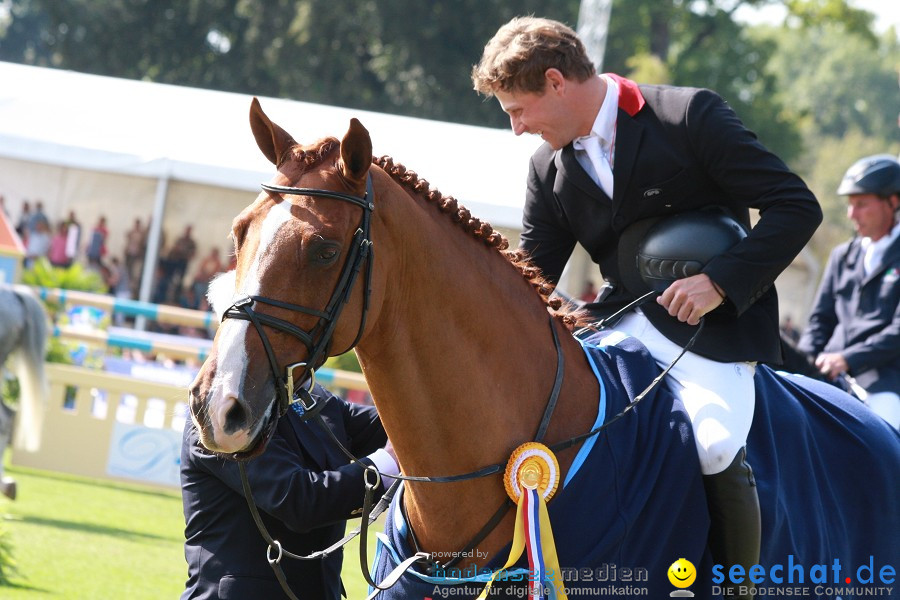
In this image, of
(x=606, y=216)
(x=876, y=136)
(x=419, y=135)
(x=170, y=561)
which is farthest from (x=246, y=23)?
(x=876, y=136)

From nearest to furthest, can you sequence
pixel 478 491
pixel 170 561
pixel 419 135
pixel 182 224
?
pixel 478 491
pixel 170 561
pixel 419 135
pixel 182 224

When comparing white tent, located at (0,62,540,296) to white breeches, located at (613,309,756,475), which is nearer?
white breeches, located at (613,309,756,475)

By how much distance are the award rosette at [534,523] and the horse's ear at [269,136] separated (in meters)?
1.15

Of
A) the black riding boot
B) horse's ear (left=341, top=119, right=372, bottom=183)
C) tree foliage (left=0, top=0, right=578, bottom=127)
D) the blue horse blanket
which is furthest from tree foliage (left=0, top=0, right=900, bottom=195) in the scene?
horse's ear (left=341, top=119, right=372, bottom=183)

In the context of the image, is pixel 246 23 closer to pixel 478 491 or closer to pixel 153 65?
pixel 153 65

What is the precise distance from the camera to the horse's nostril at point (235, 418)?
2.73 metres

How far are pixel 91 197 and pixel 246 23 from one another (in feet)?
71.7

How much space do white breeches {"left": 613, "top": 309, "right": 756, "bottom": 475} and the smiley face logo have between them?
29 centimetres

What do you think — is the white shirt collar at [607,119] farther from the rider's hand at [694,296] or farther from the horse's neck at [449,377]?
the horse's neck at [449,377]

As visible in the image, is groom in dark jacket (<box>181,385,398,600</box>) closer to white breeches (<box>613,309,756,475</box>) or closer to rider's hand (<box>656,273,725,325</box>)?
white breeches (<box>613,309,756,475</box>)

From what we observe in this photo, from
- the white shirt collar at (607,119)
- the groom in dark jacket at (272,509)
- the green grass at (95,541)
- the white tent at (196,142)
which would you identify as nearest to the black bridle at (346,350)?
the groom in dark jacket at (272,509)

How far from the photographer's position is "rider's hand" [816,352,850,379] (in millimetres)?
6207

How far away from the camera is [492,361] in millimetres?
3332

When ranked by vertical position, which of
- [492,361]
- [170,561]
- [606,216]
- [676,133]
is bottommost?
[170,561]
